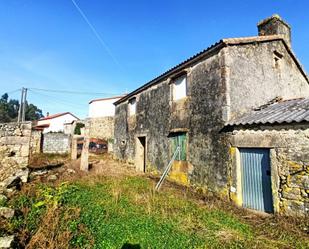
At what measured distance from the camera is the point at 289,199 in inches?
229

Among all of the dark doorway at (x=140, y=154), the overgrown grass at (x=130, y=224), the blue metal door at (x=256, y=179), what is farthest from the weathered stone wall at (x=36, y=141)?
the blue metal door at (x=256, y=179)

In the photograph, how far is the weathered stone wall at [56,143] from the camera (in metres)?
20.7

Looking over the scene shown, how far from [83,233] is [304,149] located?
571cm

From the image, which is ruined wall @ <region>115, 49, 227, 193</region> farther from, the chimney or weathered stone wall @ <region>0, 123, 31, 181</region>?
weathered stone wall @ <region>0, 123, 31, 181</region>

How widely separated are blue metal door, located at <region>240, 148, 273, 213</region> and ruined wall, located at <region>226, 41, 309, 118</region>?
155 centimetres

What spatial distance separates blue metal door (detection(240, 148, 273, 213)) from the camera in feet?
20.9

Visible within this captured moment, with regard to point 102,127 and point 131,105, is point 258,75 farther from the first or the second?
point 102,127

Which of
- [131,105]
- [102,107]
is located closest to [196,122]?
[131,105]

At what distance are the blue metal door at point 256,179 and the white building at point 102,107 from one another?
24.6 meters

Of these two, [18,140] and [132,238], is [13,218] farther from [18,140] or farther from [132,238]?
[18,140]

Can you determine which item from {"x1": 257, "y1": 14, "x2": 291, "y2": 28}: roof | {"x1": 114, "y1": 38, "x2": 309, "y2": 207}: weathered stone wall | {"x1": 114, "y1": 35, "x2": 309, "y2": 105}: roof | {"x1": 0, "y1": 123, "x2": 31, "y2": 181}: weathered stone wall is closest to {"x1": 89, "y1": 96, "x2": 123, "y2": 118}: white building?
{"x1": 114, "y1": 35, "x2": 309, "y2": 105}: roof

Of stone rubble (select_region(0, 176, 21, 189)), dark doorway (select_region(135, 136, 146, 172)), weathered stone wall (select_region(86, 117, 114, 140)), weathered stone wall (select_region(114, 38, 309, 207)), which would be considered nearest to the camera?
stone rubble (select_region(0, 176, 21, 189))

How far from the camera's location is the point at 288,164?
19.3ft

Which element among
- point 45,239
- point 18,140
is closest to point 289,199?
point 45,239
